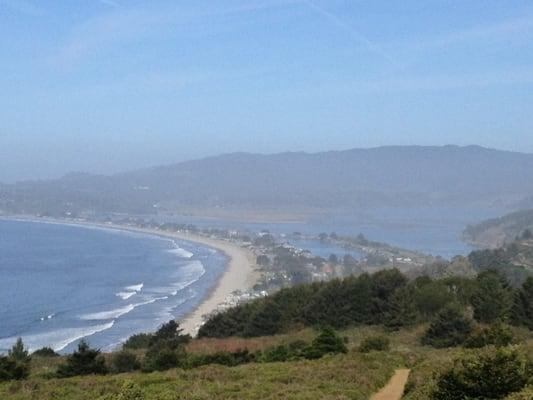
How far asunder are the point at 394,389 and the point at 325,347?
4740mm

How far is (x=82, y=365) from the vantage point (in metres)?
16.8

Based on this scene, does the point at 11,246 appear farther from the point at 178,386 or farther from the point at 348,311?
the point at 178,386

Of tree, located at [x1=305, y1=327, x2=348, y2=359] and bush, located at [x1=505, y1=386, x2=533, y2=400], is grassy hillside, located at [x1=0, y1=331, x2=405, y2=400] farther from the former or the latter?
bush, located at [x1=505, y1=386, x2=533, y2=400]

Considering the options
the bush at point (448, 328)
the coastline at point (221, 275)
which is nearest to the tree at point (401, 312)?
the bush at point (448, 328)

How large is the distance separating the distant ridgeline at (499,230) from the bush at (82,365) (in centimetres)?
11727

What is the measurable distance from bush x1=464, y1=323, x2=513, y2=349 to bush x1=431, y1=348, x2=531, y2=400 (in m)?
7.86

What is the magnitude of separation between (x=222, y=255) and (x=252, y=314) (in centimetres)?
7247

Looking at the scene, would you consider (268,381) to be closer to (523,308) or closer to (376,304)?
(523,308)

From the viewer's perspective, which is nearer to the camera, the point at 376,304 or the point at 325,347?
the point at 325,347

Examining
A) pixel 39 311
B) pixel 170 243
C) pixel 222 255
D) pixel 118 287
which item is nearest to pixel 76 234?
pixel 170 243

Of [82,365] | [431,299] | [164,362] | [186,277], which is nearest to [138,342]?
[431,299]

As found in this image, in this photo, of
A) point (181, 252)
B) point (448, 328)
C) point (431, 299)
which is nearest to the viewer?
point (448, 328)

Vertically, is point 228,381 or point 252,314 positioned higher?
point 228,381

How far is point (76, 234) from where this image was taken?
128 meters
